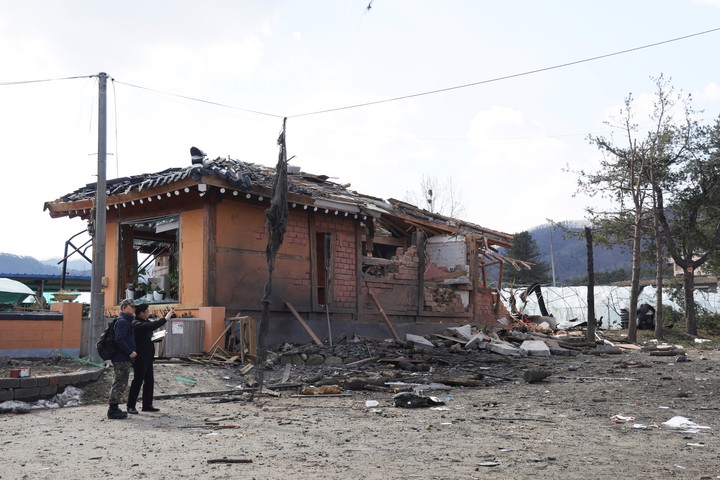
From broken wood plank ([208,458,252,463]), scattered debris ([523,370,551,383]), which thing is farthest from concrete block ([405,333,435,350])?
broken wood plank ([208,458,252,463])

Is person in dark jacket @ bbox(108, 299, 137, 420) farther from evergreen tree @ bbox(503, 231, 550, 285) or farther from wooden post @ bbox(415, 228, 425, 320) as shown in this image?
evergreen tree @ bbox(503, 231, 550, 285)

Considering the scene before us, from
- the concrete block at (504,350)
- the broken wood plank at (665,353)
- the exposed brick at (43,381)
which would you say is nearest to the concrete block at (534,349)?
the concrete block at (504,350)

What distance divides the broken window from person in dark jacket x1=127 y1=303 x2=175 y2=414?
6.75 m

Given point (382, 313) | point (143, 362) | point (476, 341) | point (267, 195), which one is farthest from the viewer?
point (382, 313)

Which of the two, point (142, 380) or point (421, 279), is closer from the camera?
point (142, 380)

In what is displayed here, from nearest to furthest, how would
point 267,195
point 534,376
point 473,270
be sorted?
point 534,376
point 267,195
point 473,270

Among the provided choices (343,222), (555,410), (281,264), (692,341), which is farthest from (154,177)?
(692,341)

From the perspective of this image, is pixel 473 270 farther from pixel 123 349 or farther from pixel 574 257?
pixel 574 257

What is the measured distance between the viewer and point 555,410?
32.0 feet

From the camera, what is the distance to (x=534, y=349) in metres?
19.6

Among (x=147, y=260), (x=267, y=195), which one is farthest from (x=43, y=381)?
(x=147, y=260)

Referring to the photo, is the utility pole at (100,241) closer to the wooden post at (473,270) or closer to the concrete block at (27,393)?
the concrete block at (27,393)

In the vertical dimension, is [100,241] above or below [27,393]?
above

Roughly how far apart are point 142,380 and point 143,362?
314 mm
